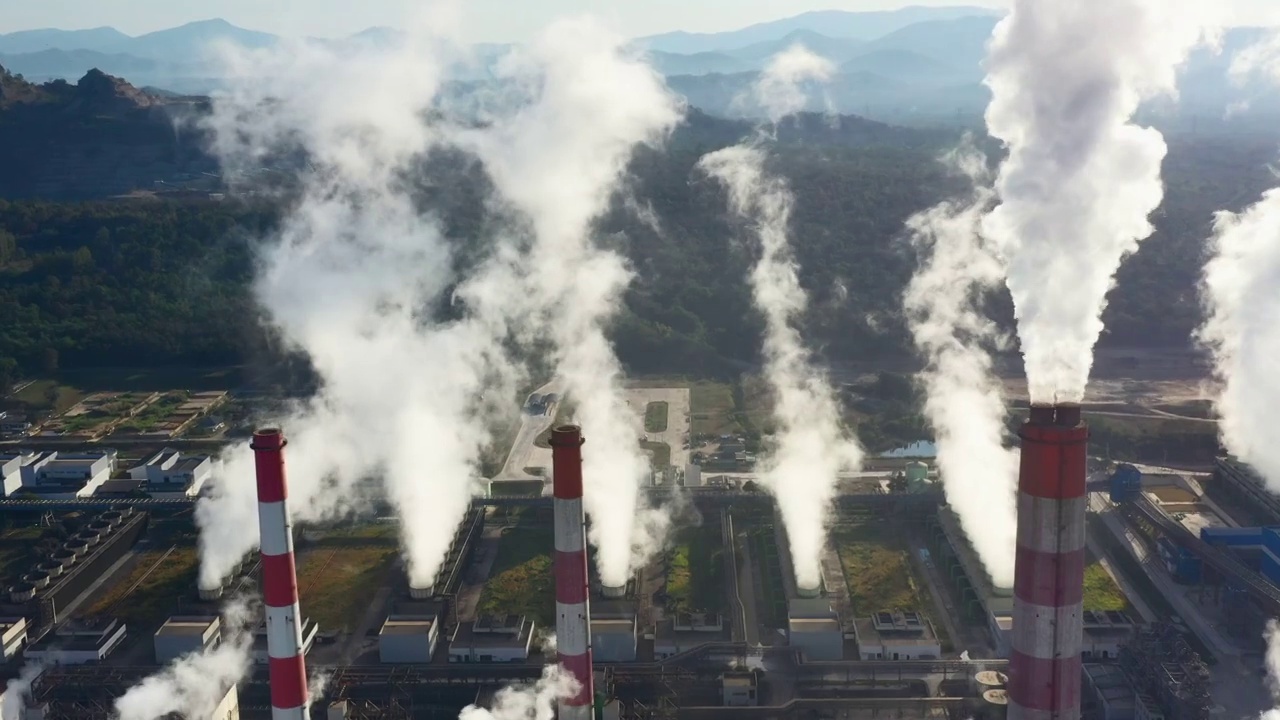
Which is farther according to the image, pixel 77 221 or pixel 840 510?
pixel 77 221

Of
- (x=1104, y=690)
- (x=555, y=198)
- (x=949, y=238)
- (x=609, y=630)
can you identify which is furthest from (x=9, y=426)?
(x=949, y=238)

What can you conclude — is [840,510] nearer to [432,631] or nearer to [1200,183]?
[432,631]

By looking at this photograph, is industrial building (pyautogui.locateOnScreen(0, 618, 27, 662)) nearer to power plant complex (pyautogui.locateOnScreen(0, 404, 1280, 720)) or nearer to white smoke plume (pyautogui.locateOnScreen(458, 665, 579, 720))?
power plant complex (pyautogui.locateOnScreen(0, 404, 1280, 720))

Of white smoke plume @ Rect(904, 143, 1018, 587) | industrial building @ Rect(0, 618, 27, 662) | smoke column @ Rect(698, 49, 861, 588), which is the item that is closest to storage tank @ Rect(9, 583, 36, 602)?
industrial building @ Rect(0, 618, 27, 662)

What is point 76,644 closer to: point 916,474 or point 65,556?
point 65,556

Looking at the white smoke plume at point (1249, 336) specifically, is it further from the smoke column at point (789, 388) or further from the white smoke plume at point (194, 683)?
the white smoke plume at point (194, 683)

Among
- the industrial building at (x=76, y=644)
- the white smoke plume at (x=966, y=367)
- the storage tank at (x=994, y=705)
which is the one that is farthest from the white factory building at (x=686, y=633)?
the industrial building at (x=76, y=644)
